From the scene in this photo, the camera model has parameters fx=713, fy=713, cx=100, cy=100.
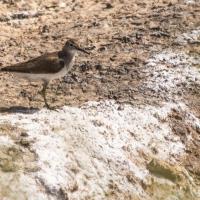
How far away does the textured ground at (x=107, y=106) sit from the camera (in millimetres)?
10578

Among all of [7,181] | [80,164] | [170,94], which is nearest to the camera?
[7,181]

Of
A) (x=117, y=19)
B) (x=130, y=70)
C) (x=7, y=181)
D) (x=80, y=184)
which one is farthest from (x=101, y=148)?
(x=117, y=19)

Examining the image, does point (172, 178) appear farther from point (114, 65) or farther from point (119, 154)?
point (114, 65)

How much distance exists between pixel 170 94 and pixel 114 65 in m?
1.63

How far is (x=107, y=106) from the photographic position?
1250 cm

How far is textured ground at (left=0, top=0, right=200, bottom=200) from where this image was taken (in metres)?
10.6

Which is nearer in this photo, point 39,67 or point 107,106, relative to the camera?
point 39,67

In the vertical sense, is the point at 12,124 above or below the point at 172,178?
above

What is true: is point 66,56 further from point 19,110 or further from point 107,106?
point 19,110

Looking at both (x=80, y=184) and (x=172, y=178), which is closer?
(x=80, y=184)

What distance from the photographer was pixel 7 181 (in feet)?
33.1

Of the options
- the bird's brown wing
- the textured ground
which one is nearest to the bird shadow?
the textured ground

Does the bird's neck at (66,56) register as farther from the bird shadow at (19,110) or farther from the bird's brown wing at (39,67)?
the bird shadow at (19,110)

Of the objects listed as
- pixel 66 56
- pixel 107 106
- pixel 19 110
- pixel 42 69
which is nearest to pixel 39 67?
pixel 42 69
